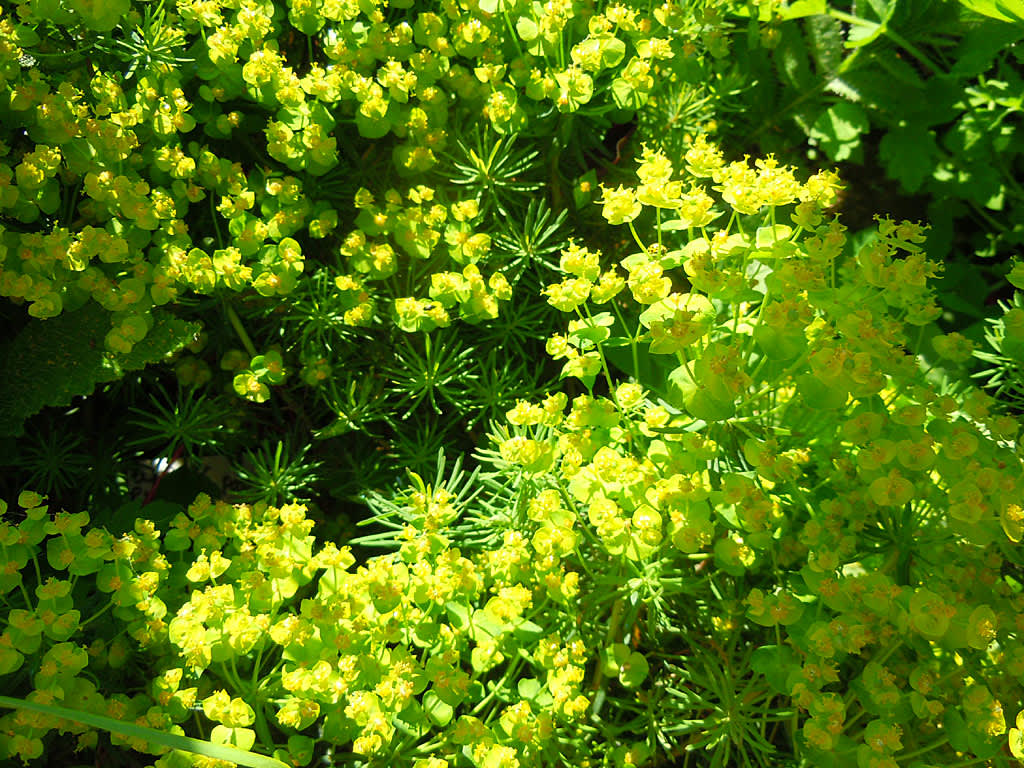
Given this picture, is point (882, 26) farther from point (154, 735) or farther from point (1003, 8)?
point (154, 735)

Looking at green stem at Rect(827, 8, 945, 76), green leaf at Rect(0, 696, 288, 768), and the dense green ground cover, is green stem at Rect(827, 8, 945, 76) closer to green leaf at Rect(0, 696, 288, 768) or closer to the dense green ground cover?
the dense green ground cover

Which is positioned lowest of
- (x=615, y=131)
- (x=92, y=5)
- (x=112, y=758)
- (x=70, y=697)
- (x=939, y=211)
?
(x=112, y=758)

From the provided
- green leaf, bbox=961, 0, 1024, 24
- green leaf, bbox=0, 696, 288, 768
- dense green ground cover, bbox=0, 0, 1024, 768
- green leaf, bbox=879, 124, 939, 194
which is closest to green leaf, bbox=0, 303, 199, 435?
dense green ground cover, bbox=0, 0, 1024, 768

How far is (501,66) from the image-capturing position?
4.27 ft

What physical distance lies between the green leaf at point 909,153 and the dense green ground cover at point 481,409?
78 mm

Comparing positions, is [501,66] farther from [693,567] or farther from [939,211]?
[939,211]

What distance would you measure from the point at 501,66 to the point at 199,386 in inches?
27.9

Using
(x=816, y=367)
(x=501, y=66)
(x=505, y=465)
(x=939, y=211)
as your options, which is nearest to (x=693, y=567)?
(x=505, y=465)

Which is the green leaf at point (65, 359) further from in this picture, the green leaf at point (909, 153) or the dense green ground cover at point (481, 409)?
the green leaf at point (909, 153)

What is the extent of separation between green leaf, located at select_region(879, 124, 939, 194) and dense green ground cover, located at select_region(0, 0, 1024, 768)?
0.08 metres

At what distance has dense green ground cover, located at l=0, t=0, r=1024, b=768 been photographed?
3.32 ft

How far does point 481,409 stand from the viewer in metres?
1.43

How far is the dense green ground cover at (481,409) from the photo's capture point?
101cm

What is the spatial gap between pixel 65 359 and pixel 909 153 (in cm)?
153
